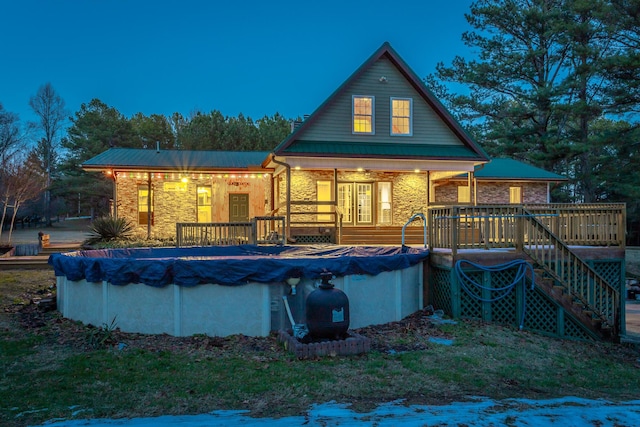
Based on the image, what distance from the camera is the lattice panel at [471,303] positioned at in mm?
9258

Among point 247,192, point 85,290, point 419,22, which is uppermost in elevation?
point 419,22

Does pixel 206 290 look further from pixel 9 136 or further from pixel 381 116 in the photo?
pixel 9 136

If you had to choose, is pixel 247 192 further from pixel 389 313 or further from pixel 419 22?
pixel 419 22

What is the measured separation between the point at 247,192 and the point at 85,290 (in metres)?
12.3

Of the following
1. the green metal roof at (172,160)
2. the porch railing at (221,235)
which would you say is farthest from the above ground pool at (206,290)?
the green metal roof at (172,160)

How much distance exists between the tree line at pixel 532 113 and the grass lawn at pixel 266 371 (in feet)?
66.7

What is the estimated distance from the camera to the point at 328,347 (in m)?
6.54

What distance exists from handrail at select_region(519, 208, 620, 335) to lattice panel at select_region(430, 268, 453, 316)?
167cm

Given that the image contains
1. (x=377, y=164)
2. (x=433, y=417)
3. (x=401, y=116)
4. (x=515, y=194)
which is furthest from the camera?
(x=515, y=194)

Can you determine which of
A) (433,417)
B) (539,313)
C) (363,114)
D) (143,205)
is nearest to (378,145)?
(363,114)

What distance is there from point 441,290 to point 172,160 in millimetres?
14271

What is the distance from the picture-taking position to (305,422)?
4172 millimetres

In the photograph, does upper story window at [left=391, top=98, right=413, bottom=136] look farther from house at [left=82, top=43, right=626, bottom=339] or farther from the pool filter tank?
the pool filter tank

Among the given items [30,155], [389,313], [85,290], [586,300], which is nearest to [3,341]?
[85,290]
